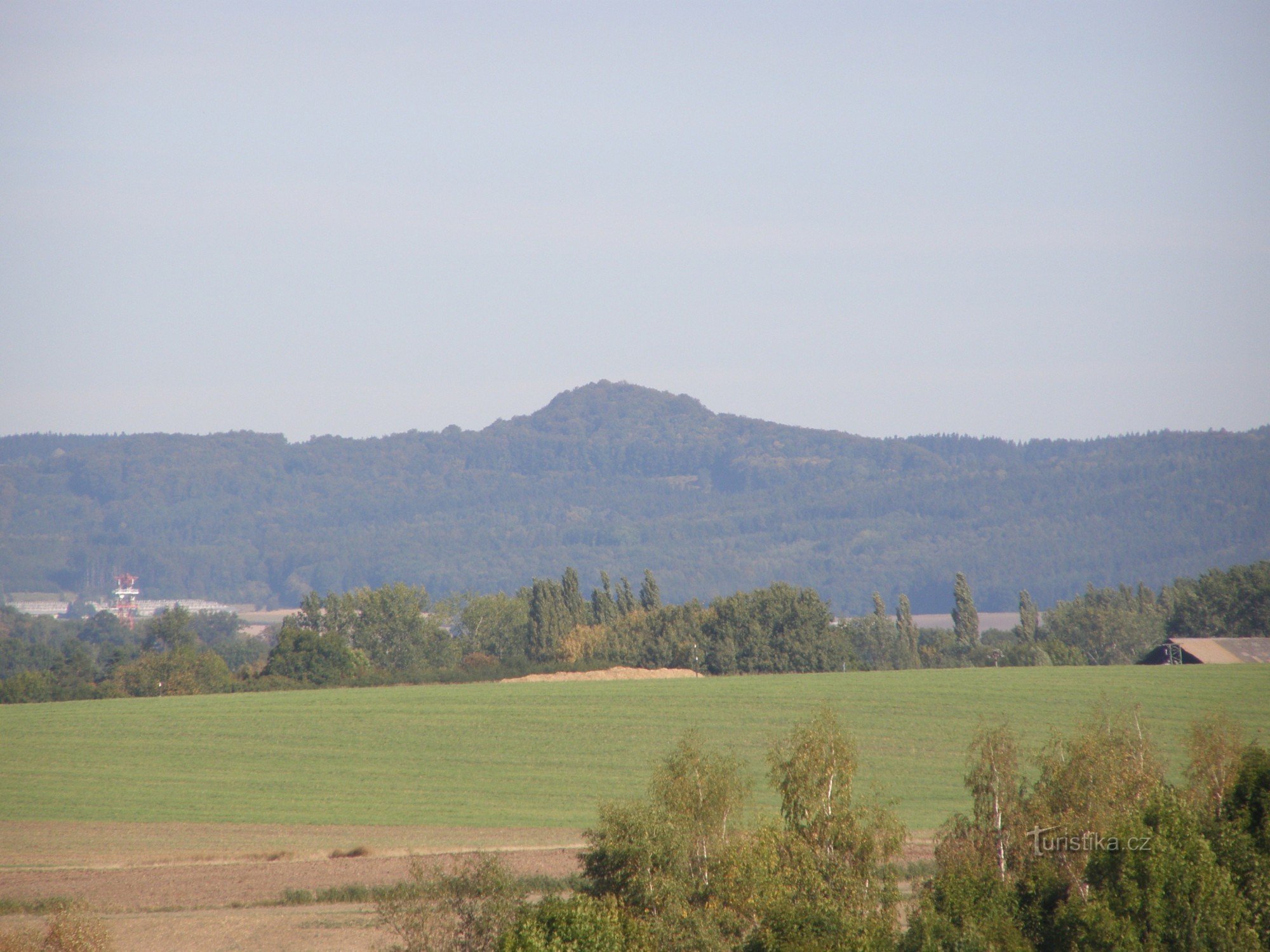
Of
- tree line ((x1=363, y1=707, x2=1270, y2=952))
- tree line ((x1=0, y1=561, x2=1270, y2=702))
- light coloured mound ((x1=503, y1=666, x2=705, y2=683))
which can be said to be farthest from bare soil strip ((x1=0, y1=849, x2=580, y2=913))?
tree line ((x1=0, y1=561, x2=1270, y2=702))

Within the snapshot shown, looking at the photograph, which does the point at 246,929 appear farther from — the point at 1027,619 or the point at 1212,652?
the point at 1027,619

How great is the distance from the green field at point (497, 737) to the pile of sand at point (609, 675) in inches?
264

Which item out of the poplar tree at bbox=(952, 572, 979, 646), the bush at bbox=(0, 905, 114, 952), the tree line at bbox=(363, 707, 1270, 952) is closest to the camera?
the bush at bbox=(0, 905, 114, 952)

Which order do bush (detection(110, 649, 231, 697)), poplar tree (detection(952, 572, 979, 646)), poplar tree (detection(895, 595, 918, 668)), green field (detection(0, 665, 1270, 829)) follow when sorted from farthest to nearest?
poplar tree (detection(952, 572, 979, 646))
poplar tree (detection(895, 595, 918, 668))
bush (detection(110, 649, 231, 697))
green field (detection(0, 665, 1270, 829))

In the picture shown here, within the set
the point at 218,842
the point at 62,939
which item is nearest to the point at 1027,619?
the point at 218,842

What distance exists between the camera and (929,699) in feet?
217

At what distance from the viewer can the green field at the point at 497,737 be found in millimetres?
49094

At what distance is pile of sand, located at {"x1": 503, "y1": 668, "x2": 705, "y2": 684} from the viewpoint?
3260 inches

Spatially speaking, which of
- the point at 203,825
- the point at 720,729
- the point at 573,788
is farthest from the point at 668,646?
the point at 203,825

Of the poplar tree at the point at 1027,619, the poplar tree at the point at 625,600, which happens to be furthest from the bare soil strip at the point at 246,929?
the poplar tree at the point at 1027,619

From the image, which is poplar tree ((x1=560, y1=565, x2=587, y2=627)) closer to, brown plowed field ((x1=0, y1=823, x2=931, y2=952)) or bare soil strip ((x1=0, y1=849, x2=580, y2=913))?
brown plowed field ((x1=0, y1=823, x2=931, y2=952))

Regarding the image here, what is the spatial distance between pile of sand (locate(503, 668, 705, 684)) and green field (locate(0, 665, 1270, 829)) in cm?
670

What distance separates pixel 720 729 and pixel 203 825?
959 inches

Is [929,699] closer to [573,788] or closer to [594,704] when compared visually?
[594,704]
